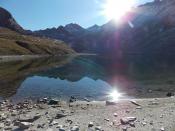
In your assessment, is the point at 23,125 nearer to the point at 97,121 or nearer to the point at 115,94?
the point at 97,121

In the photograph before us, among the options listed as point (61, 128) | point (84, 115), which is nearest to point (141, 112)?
point (84, 115)

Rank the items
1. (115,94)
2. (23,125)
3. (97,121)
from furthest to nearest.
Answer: (115,94) < (97,121) < (23,125)

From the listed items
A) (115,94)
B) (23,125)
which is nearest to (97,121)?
(23,125)

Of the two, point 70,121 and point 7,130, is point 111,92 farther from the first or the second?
point 7,130

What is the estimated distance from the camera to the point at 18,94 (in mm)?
61062

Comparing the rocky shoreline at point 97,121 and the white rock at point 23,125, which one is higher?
the rocky shoreline at point 97,121

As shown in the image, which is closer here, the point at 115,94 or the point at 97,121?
the point at 97,121

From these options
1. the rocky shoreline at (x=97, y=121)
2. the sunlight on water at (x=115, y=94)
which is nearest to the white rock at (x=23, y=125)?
the rocky shoreline at (x=97, y=121)

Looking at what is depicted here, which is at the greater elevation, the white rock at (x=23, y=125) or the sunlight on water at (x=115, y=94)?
the sunlight on water at (x=115, y=94)

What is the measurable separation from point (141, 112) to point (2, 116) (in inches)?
578

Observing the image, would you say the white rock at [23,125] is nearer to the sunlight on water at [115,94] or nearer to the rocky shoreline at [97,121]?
the rocky shoreline at [97,121]

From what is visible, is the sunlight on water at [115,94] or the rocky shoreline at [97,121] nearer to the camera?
the rocky shoreline at [97,121]

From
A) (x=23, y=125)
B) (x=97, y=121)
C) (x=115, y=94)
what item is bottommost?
(x=23, y=125)

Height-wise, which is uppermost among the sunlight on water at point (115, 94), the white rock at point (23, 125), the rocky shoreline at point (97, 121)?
the sunlight on water at point (115, 94)
